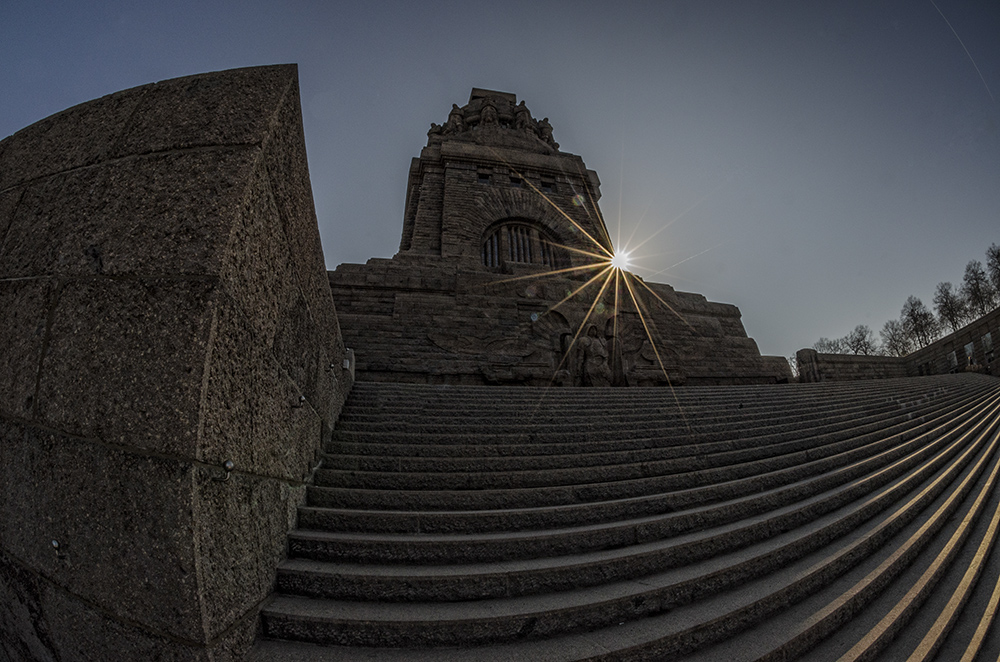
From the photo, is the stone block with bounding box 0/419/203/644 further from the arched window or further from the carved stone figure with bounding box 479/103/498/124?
the carved stone figure with bounding box 479/103/498/124

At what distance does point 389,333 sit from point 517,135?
15.2 meters

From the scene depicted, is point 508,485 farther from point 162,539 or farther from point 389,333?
point 389,333

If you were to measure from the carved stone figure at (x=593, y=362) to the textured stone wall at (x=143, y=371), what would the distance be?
7908mm

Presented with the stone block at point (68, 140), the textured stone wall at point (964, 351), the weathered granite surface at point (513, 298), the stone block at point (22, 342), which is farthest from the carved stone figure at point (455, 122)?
the textured stone wall at point (964, 351)

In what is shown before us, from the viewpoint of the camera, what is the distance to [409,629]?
179cm

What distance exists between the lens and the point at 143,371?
57.2 inches

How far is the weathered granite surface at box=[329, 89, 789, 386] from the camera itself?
9398 millimetres

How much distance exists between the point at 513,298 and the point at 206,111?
9.44m

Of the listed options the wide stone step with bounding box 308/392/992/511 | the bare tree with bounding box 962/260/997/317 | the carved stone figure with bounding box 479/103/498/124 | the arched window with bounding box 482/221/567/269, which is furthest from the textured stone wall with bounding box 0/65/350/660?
the bare tree with bounding box 962/260/997/317

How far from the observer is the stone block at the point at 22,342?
160cm

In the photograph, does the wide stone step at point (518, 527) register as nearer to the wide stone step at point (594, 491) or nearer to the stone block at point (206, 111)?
the wide stone step at point (594, 491)

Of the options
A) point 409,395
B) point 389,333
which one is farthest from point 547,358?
point 409,395

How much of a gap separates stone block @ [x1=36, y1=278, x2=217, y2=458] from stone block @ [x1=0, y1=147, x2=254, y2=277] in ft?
0.34

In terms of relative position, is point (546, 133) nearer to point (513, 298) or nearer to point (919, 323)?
point (513, 298)
